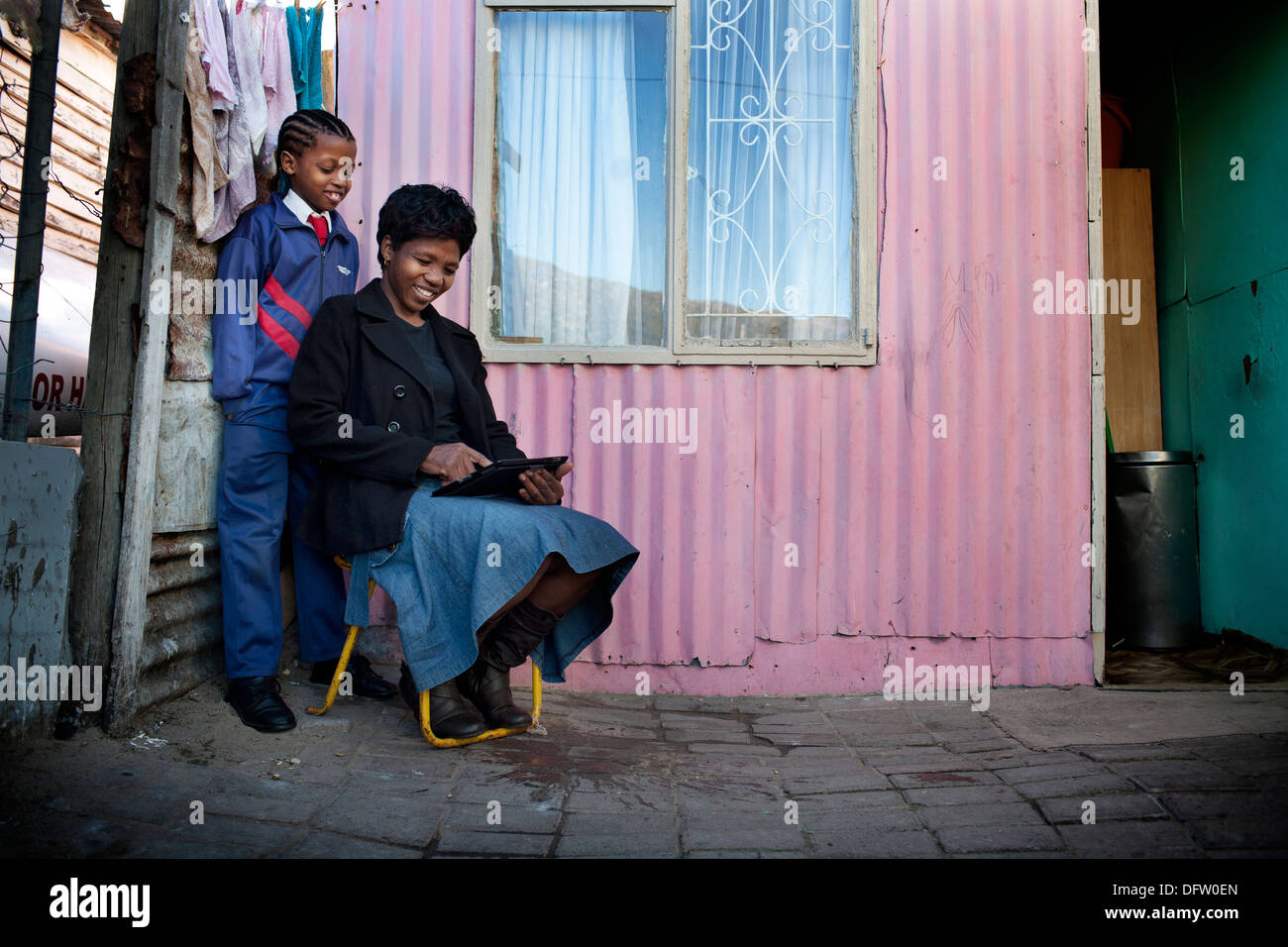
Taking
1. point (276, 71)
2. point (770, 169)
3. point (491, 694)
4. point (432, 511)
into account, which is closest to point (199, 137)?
point (276, 71)

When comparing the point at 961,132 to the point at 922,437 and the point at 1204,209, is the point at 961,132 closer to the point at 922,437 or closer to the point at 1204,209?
the point at 922,437

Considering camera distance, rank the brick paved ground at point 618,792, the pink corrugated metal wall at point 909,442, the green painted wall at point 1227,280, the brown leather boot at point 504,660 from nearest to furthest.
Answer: the brick paved ground at point 618,792, the brown leather boot at point 504,660, the pink corrugated metal wall at point 909,442, the green painted wall at point 1227,280

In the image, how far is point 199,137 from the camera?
3131mm

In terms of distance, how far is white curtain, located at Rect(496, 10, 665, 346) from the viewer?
420 cm

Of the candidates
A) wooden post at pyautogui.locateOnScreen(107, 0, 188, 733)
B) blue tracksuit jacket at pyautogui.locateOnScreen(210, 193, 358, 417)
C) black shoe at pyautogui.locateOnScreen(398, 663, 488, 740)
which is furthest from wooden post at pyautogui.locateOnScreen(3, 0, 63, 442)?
black shoe at pyautogui.locateOnScreen(398, 663, 488, 740)

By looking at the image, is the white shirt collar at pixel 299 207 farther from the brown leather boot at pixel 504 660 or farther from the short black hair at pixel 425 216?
the brown leather boot at pixel 504 660

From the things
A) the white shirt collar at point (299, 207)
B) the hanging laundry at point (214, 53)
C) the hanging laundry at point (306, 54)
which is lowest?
the white shirt collar at point (299, 207)

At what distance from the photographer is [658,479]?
4.10 m

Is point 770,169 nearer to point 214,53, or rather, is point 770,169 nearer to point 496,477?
point 496,477

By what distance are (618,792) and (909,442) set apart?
213cm

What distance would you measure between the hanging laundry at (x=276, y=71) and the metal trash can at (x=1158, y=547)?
4.30 meters

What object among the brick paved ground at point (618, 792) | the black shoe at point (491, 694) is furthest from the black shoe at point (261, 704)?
the black shoe at point (491, 694)

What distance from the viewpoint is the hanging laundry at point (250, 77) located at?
338 centimetres

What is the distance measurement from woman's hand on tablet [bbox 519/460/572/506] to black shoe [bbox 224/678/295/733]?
43.0 inches
